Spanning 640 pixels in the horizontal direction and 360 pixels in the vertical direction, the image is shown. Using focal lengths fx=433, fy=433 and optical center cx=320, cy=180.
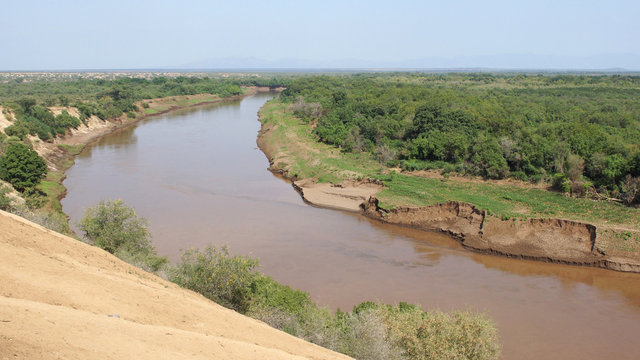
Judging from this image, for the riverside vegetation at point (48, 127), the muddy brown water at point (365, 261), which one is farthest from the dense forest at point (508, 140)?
the riverside vegetation at point (48, 127)

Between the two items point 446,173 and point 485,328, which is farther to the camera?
point 446,173

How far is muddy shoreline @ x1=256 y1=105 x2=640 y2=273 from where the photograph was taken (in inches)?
1013

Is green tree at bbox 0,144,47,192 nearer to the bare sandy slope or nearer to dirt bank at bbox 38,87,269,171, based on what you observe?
dirt bank at bbox 38,87,269,171

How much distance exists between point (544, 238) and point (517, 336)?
10.6m

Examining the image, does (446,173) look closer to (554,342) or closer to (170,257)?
(554,342)

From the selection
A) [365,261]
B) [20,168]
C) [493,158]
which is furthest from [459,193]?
[20,168]

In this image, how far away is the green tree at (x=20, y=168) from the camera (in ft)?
105

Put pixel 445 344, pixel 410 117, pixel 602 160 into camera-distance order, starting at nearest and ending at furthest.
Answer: pixel 445 344
pixel 602 160
pixel 410 117

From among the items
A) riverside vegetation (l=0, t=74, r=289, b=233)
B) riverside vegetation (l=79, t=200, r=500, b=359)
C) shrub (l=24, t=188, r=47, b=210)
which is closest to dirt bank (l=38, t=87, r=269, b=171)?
riverside vegetation (l=0, t=74, r=289, b=233)

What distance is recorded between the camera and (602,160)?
3325 centimetres

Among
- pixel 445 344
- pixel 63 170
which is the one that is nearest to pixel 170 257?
pixel 445 344

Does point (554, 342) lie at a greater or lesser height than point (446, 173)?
lesser

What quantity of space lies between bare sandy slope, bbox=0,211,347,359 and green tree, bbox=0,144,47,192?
18.5 m

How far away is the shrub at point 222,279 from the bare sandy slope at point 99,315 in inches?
34.9
